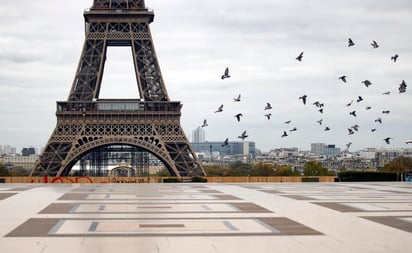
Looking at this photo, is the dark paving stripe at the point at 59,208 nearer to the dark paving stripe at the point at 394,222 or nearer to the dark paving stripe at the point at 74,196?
the dark paving stripe at the point at 74,196

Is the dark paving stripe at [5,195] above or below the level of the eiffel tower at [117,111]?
below

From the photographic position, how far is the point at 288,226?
910 inches

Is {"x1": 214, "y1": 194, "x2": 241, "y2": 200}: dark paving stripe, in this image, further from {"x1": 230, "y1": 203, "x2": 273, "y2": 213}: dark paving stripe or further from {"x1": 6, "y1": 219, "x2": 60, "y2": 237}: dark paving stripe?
{"x1": 6, "y1": 219, "x2": 60, "y2": 237}: dark paving stripe

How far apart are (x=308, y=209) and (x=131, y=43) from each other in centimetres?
5123

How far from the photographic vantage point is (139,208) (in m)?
29.4

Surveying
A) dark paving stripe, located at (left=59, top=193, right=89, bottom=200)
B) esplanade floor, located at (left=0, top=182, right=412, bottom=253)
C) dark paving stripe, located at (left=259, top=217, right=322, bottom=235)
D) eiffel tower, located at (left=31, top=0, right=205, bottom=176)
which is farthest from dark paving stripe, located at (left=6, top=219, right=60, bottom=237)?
eiffel tower, located at (left=31, top=0, right=205, bottom=176)

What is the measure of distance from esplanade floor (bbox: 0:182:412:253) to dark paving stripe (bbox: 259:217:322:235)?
0.11 feet

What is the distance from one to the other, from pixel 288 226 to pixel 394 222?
4456 mm

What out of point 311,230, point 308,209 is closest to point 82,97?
point 308,209

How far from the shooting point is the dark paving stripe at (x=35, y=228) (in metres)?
21.0

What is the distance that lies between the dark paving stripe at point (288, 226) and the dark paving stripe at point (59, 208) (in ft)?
29.7

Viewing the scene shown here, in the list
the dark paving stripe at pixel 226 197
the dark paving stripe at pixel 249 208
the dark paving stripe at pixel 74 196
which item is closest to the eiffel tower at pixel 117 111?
the dark paving stripe at pixel 74 196

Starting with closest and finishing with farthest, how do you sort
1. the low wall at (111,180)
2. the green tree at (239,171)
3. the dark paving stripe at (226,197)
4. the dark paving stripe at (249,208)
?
1. the dark paving stripe at (249,208)
2. the dark paving stripe at (226,197)
3. the low wall at (111,180)
4. the green tree at (239,171)

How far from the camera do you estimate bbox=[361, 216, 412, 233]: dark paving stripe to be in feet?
75.7
